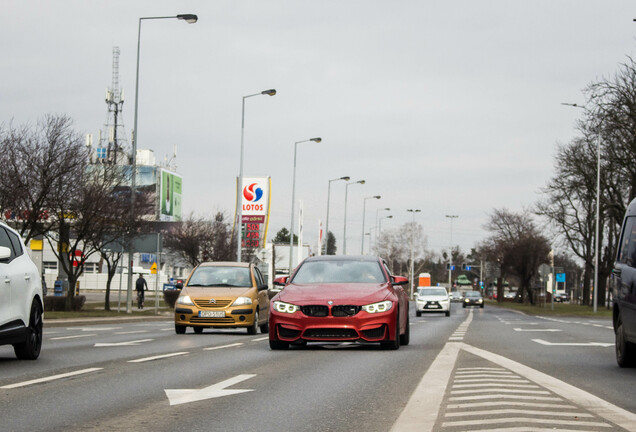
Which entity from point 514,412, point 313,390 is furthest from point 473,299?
point 514,412

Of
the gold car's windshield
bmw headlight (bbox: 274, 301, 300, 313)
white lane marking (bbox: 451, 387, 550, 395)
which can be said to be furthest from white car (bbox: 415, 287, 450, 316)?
white lane marking (bbox: 451, 387, 550, 395)

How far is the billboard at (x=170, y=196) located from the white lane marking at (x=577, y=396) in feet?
360

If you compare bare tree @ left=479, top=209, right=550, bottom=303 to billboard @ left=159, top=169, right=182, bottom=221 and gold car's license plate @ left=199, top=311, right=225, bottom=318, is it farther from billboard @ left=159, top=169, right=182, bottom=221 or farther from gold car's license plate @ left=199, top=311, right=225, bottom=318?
gold car's license plate @ left=199, top=311, right=225, bottom=318

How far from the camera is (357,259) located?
17.3m

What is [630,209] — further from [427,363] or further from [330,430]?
[330,430]

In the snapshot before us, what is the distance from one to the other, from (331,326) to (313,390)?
564cm

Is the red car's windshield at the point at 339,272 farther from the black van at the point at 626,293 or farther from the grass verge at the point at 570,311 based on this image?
the grass verge at the point at 570,311

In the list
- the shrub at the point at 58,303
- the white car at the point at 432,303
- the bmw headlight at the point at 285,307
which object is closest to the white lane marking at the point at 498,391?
the bmw headlight at the point at 285,307

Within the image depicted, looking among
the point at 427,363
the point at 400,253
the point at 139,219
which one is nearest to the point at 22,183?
the point at 139,219

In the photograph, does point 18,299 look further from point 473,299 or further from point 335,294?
point 473,299

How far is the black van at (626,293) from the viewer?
12539 millimetres

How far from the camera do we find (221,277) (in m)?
23.2

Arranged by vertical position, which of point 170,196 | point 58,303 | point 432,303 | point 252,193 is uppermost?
point 170,196

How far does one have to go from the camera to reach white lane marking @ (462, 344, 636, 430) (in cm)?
766
